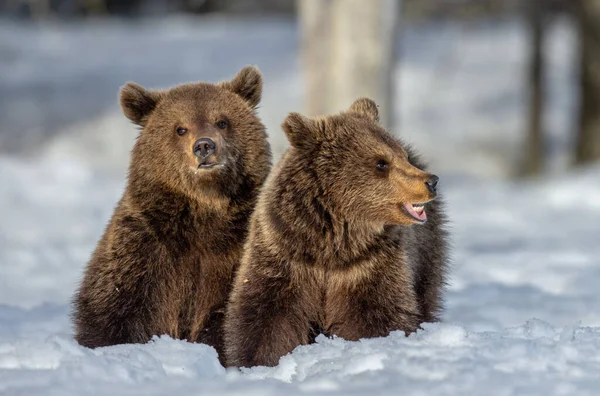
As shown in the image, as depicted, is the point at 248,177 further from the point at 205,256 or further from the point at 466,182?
the point at 466,182

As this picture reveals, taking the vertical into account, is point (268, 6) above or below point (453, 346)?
below

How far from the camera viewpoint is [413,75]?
28844 mm

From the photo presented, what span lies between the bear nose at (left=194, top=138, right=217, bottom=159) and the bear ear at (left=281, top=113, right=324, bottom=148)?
0.43 metres

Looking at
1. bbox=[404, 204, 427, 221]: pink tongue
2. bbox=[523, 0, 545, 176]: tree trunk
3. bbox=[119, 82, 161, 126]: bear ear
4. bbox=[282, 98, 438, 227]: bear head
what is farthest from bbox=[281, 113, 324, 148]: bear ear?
bbox=[523, 0, 545, 176]: tree trunk

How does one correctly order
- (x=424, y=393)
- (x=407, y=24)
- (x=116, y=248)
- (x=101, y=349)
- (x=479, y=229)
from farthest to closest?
(x=407, y=24) → (x=479, y=229) → (x=116, y=248) → (x=101, y=349) → (x=424, y=393)

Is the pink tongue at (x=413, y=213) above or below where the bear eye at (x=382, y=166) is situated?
below

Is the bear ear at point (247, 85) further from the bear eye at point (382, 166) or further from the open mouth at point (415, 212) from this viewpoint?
the open mouth at point (415, 212)

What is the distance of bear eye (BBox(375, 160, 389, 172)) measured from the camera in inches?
207

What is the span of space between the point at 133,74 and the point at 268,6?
10230mm

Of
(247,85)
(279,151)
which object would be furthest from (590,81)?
(247,85)

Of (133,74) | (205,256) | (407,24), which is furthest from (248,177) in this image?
(407,24)

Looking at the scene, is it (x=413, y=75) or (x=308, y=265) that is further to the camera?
(x=413, y=75)

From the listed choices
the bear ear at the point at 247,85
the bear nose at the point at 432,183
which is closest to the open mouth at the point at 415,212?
the bear nose at the point at 432,183

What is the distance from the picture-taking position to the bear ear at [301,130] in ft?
17.3
